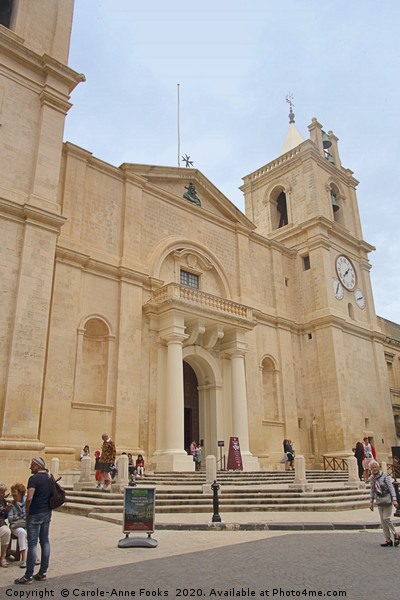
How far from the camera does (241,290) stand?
26391 mm

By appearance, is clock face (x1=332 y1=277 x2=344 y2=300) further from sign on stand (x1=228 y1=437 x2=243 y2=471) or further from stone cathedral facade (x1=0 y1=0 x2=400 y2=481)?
sign on stand (x1=228 y1=437 x2=243 y2=471)

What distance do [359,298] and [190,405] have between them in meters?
15.2

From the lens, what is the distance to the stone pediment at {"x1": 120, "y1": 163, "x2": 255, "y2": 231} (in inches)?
919

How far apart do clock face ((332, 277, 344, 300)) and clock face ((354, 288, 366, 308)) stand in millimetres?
1850

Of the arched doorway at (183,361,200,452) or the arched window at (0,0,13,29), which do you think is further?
the arched doorway at (183,361,200,452)

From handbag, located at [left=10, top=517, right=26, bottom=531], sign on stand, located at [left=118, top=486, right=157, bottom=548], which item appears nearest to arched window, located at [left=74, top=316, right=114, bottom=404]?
sign on stand, located at [left=118, top=486, right=157, bottom=548]

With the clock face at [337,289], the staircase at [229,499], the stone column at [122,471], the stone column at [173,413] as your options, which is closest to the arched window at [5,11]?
the stone column at [173,413]

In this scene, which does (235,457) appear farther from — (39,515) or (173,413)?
(39,515)

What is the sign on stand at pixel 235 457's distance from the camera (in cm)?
1934

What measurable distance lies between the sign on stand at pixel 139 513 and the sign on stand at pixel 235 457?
1180 centimetres

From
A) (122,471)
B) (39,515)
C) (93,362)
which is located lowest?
(39,515)

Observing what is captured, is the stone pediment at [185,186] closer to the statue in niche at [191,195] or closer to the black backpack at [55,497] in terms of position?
the statue in niche at [191,195]

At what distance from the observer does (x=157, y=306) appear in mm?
20609

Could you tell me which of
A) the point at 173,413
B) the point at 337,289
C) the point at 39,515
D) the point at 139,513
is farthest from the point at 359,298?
the point at 39,515
